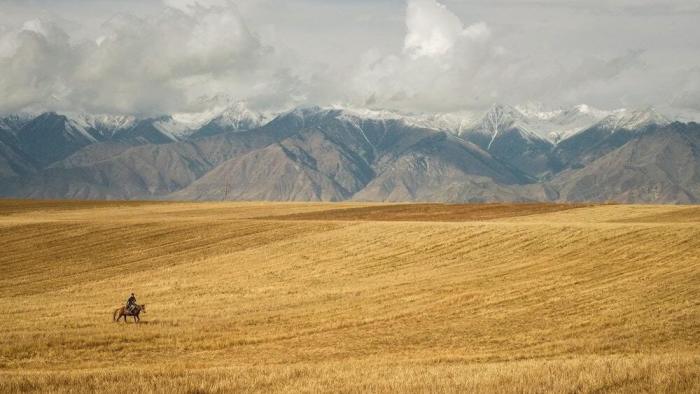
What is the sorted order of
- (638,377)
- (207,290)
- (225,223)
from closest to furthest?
(638,377) < (207,290) < (225,223)

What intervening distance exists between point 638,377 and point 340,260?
37.4m

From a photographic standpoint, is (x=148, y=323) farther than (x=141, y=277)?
No

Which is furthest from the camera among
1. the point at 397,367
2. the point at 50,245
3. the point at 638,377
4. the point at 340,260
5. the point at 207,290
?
the point at 50,245

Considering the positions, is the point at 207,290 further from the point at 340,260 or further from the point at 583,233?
the point at 583,233

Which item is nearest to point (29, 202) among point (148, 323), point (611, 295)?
point (148, 323)

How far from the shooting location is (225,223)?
81312mm

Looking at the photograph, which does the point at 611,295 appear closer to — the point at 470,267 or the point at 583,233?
the point at 470,267

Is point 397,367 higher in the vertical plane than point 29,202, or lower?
lower

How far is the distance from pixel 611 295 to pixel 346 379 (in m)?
21.9

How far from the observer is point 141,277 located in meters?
53.5

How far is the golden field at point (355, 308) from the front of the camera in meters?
22.1

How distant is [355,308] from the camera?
3859 cm

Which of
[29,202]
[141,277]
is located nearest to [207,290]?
[141,277]

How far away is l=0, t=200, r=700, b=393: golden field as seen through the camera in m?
22.1
